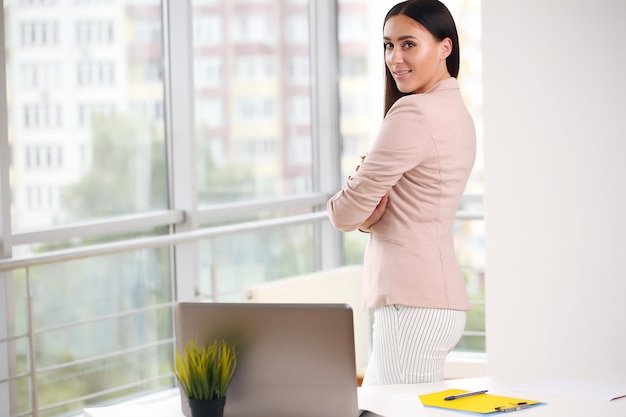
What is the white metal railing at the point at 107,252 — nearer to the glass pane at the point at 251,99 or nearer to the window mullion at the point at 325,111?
the glass pane at the point at 251,99

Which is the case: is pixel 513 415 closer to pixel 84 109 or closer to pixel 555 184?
pixel 555 184

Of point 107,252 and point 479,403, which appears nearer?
point 479,403

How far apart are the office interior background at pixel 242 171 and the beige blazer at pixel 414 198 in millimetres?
432

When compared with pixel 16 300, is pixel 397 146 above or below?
above

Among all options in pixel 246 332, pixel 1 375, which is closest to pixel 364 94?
pixel 1 375

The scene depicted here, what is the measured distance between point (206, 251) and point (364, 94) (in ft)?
4.23

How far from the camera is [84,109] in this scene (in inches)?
141

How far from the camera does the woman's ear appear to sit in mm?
2090

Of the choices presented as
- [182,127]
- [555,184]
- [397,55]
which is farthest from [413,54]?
[182,127]

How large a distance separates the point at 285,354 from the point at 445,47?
0.88 meters

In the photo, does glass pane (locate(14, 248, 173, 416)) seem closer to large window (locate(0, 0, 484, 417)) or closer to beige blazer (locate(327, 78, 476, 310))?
large window (locate(0, 0, 484, 417))

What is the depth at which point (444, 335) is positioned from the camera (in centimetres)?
204

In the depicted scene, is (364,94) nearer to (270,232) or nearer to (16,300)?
(270,232)

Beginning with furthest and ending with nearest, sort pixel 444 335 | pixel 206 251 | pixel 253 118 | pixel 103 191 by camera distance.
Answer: pixel 253 118 < pixel 206 251 < pixel 103 191 < pixel 444 335
